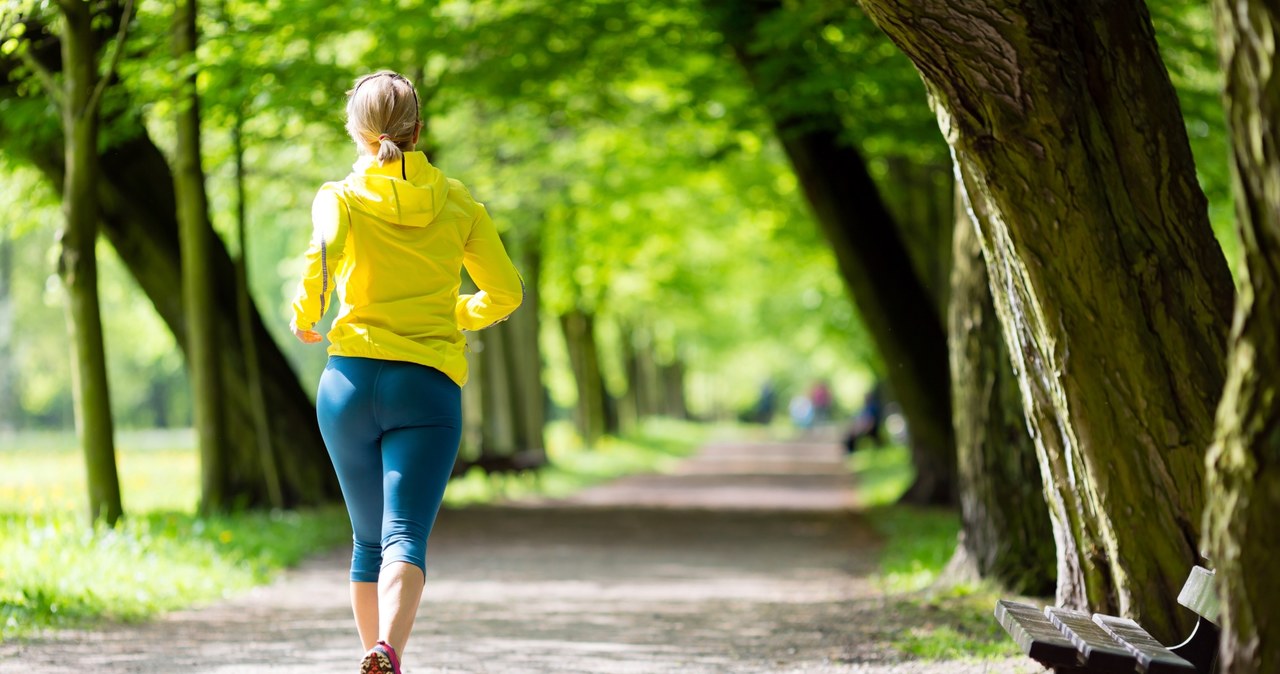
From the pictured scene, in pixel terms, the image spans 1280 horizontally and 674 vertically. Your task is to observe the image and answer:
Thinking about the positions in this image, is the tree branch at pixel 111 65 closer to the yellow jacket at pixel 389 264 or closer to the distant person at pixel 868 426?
the yellow jacket at pixel 389 264

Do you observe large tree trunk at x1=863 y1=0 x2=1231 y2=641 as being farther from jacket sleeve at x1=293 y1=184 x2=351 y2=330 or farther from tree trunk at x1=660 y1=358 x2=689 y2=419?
tree trunk at x1=660 y1=358 x2=689 y2=419

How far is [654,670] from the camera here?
237 inches

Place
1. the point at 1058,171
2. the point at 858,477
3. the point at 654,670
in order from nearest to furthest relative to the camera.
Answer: the point at 1058,171, the point at 654,670, the point at 858,477

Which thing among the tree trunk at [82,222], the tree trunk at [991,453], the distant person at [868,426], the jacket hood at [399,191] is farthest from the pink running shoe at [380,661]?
the distant person at [868,426]

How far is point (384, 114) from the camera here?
4.22 m

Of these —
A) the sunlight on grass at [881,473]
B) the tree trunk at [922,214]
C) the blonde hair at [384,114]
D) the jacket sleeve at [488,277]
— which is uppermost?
the tree trunk at [922,214]

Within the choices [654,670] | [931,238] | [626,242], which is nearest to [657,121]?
[931,238]

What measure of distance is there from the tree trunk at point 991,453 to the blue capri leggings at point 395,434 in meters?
4.53

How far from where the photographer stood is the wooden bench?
4020mm

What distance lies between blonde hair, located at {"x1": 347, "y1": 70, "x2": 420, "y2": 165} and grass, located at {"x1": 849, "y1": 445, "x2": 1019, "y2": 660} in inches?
129

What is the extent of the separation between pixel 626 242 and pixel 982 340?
17386 millimetres

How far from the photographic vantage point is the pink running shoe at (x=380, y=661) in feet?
12.9

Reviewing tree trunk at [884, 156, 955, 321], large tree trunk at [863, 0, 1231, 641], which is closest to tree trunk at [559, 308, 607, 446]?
tree trunk at [884, 156, 955, 321]

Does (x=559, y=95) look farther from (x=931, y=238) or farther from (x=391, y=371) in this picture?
(x=391, y=371)
